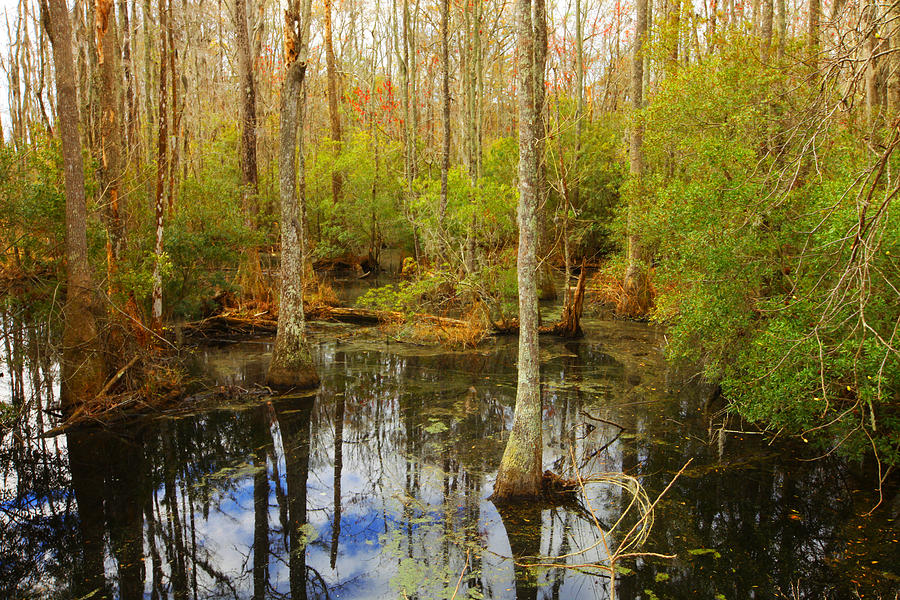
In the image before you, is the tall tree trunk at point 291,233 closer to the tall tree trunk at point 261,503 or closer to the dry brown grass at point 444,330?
the tall tree trunk at point 261,503

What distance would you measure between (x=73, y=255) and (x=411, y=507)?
222 inches

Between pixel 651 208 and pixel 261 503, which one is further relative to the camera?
pixel 651 208

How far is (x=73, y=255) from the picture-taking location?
8180 mm

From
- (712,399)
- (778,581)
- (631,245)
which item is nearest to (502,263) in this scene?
(631,245)

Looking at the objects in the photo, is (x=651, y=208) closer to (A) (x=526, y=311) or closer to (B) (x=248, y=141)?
(A) (x=526, y=311)

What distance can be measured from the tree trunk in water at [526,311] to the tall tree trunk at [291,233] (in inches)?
174

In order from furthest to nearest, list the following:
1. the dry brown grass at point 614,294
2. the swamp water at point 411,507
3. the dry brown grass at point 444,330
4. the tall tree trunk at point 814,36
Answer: the dry brown grass at point 614,294 < the dry brown grass at point 444,330 < the swamp water at point 411,507 < the tall tree trunk at point 814,36

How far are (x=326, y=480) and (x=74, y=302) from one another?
4272mm

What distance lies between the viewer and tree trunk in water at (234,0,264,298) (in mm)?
14125

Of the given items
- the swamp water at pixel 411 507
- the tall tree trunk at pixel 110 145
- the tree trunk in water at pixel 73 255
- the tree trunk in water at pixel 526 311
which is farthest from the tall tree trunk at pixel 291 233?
the tree trunk in water at pixel 526 311

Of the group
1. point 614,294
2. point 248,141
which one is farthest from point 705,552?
point 248,141

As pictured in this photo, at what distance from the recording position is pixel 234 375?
34.8 feet

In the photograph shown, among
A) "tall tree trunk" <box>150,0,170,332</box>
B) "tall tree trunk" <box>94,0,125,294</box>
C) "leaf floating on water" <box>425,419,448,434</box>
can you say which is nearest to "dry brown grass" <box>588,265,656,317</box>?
"leaf floating on water" <box>425,419,448,434</box>

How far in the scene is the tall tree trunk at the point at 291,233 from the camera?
916 cm
